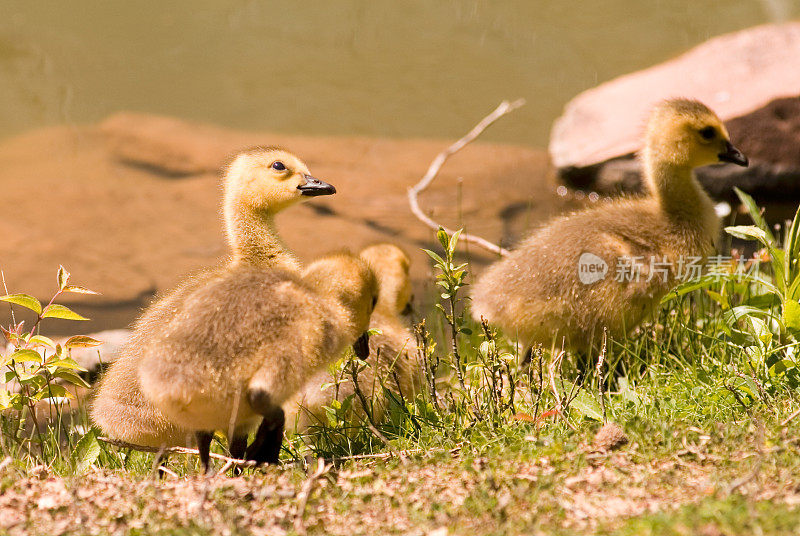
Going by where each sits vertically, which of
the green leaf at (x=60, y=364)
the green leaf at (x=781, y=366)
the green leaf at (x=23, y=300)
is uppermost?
the green leaf at (x=23, y=300)

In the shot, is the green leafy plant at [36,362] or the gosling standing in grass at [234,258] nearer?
the gosling standing in grass at [234,258]

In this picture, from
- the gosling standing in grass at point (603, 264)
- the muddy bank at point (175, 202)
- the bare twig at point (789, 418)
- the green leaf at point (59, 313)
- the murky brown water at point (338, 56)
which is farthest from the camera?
the murky brown water at point (338, 56)

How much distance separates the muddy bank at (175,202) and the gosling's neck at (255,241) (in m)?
2.31

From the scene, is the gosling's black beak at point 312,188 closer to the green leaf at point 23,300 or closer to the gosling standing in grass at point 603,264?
the gosling standing in grass at point 603,264

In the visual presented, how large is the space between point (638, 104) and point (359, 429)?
5.39 meters

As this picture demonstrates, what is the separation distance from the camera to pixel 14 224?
8414mm

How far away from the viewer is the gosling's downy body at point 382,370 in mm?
4523

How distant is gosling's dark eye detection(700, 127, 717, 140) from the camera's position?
553 centimetres

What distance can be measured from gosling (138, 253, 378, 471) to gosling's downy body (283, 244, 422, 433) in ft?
1.52

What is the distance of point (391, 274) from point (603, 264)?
1209 mm

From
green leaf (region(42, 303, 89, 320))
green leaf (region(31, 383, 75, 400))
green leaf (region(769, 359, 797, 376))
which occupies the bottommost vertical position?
green leaf (region(769, 359, 797, 376))

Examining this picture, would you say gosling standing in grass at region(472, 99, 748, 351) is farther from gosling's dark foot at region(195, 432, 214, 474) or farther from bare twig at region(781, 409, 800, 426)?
gosling's dark foot at region(195, 432, 214, 474)

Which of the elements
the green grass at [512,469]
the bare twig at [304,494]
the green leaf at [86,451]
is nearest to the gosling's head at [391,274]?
the green grass at [512,469]

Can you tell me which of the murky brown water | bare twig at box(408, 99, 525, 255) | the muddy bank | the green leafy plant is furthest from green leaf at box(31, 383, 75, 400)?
the murky brown water
